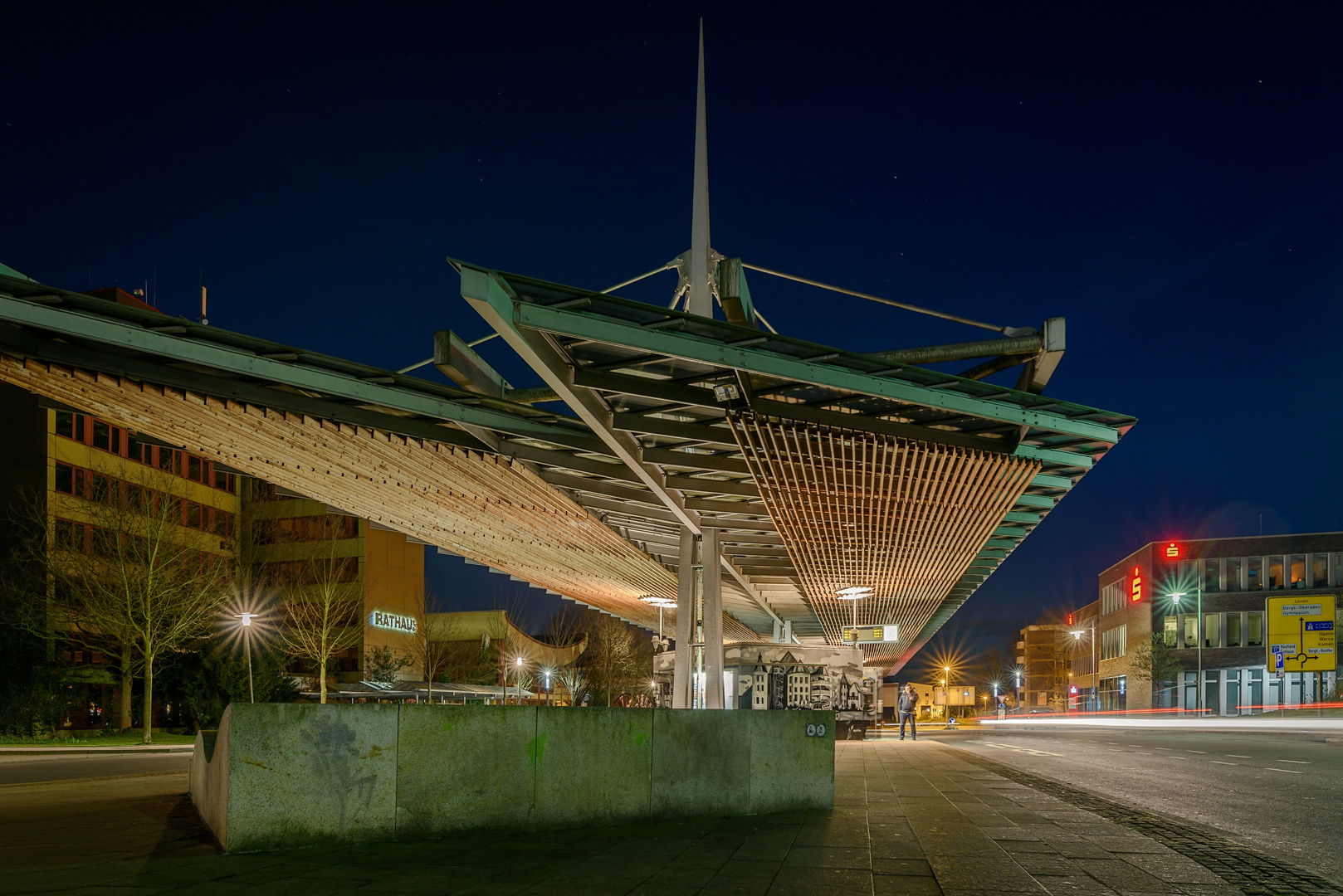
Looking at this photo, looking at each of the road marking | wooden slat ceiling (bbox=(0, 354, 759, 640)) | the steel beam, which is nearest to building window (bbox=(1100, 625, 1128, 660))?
the road marking

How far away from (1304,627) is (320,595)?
37822 mm

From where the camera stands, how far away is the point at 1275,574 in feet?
204

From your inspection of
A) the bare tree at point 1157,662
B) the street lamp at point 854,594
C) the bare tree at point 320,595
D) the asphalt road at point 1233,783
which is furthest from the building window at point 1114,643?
the bare tree at point 320,595

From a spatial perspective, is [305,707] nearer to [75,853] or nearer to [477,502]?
[75,853]

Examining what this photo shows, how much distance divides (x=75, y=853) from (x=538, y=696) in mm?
60261

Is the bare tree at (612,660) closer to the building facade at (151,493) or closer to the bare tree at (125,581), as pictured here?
the building facade at (151,493)

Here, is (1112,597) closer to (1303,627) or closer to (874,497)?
(1303,627)

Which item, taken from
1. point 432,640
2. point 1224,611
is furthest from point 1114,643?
point 432,640

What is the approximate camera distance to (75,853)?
724 centimetres

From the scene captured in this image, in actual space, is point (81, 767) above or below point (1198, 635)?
above

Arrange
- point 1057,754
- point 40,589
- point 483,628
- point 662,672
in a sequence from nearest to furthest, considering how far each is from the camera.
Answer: point 1057,754, point 662,672, point 40,589, point 483,628

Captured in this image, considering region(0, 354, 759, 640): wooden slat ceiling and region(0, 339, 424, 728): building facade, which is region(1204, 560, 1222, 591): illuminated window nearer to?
region(0, 339, 424, 728): building facade

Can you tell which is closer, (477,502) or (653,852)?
(653,852)

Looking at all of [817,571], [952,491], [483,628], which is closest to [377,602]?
[483,628]
